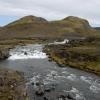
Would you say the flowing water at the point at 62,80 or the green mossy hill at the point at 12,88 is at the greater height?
the green mossy hill at the point at 12,88

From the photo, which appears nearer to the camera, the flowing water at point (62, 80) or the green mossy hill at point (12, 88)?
the green mossy hill at point (12, 88)

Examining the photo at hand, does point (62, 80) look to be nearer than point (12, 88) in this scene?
No

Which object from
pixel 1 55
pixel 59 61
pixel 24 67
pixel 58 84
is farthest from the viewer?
pixel 1 55

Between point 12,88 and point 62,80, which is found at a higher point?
point 12,88

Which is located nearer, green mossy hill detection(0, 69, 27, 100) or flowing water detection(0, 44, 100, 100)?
green mossy hill detection(0, 69, 27, 100)

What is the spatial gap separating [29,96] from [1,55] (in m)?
49.5

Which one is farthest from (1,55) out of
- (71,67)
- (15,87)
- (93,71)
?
(15,87)

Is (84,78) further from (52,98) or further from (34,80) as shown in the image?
(52,98)

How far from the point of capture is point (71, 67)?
7862 centimetres

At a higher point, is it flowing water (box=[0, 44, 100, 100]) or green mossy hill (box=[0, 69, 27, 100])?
green mossy hill (box=[0, 69, 27, 100])

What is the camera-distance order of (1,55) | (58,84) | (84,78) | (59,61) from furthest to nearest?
(1,55) → (59,61) → (84,78) → (58,84)

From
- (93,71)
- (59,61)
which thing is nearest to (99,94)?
(93,71)

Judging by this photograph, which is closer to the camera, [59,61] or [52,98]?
[52,98]

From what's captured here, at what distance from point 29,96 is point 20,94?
4.70 m
